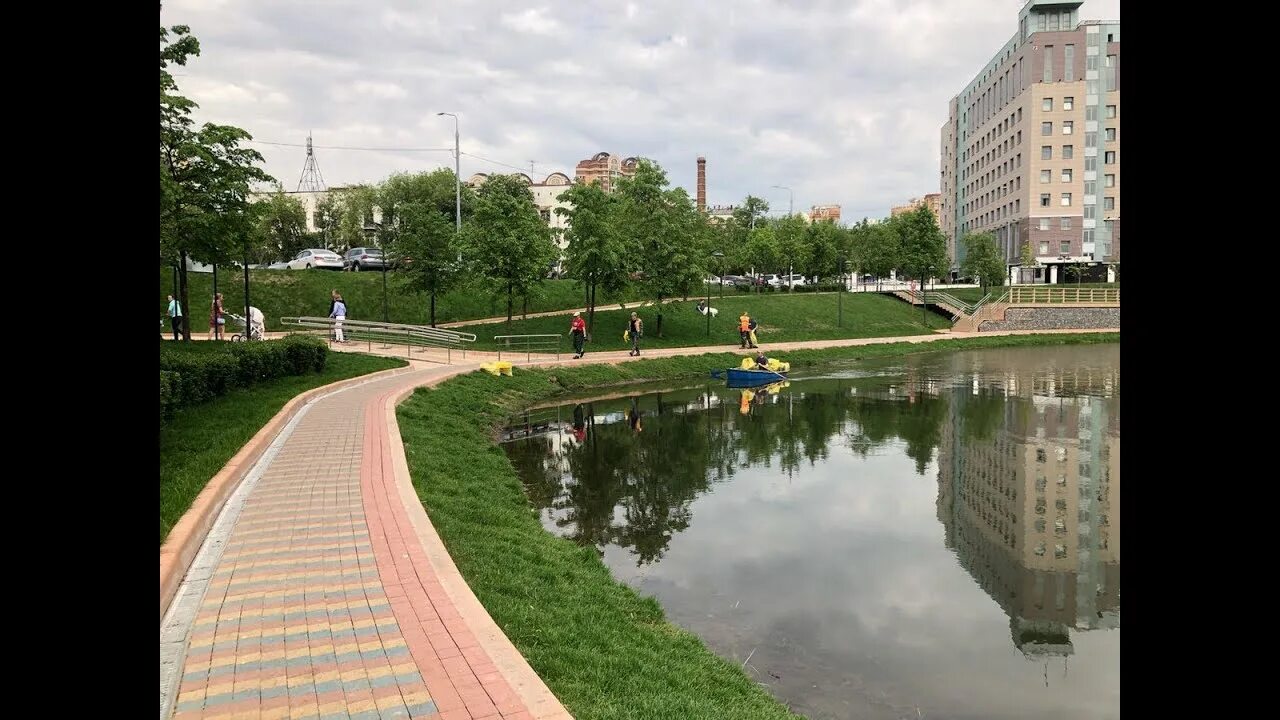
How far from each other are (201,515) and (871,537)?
27.7 feet

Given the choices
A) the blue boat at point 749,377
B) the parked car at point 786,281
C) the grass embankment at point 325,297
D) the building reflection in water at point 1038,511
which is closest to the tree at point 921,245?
the parked car at point 786,281

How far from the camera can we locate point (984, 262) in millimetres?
66625

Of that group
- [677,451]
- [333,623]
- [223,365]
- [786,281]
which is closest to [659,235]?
[677,451]

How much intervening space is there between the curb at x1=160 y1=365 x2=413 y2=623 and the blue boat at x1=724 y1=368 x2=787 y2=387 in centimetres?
1663

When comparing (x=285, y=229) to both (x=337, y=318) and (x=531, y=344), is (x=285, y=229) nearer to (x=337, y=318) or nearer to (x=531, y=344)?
(x=531, y=344)

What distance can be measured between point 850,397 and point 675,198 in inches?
720

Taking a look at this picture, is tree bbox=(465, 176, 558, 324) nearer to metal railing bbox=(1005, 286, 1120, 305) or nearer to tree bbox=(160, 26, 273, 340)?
tree bbox=(160, 26, 273, 340)

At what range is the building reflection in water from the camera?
29.3 ft
